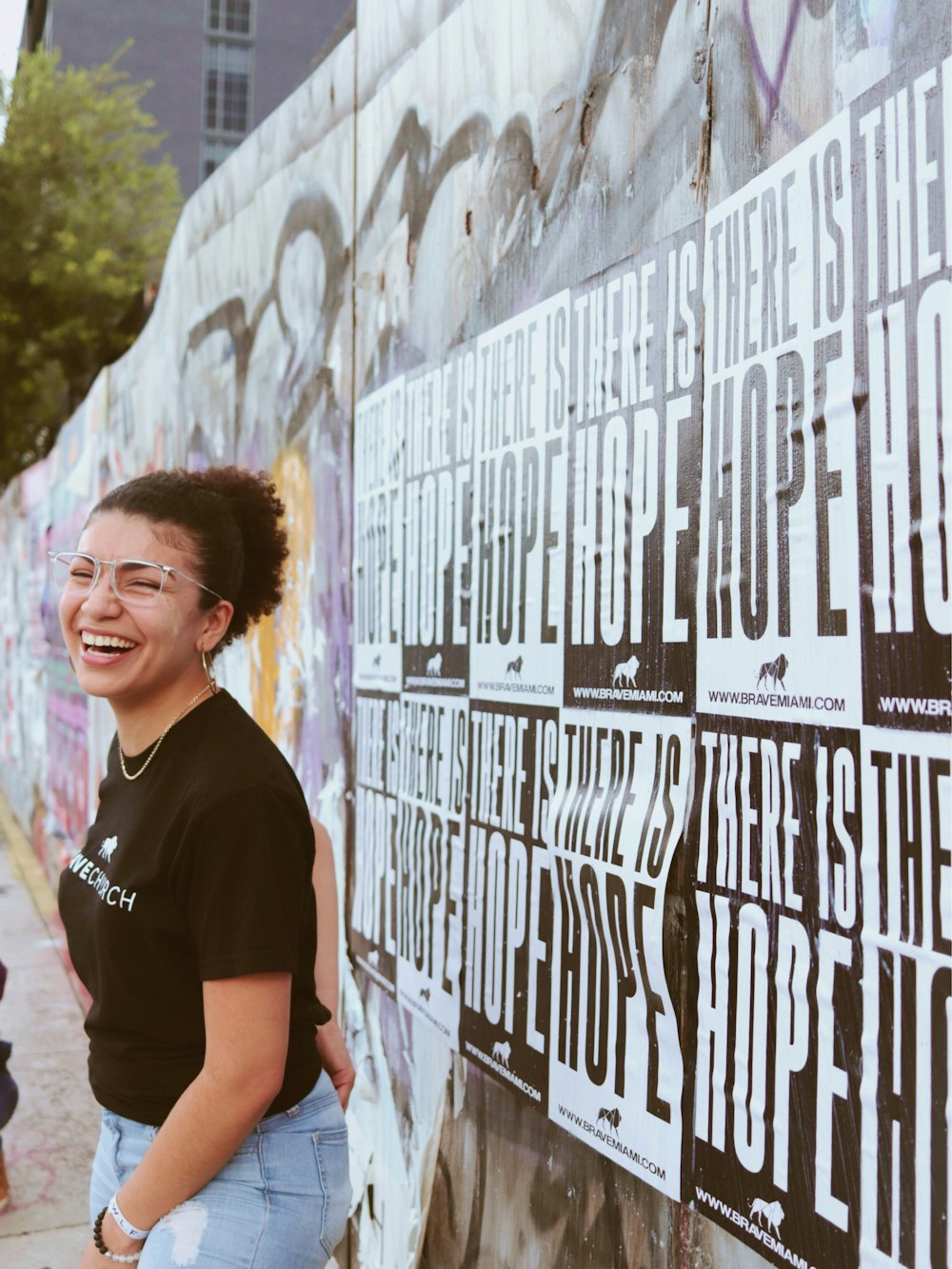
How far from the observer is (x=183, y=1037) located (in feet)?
6.17

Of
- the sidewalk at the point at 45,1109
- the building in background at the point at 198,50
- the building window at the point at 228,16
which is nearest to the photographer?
the sidewalk at the point at 45,1109

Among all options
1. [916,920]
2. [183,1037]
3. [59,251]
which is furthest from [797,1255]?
[59,251]

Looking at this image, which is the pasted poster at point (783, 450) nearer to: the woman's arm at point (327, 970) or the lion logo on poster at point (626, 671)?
the lion logo on poster at point (626, 671)

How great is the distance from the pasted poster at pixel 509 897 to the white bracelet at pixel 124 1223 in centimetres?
85

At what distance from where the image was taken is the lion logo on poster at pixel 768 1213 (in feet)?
5.78

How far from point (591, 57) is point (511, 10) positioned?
0.46m

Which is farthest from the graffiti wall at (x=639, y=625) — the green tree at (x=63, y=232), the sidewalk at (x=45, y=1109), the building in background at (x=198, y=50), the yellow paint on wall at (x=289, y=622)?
the building in background at (x=198, y=50)

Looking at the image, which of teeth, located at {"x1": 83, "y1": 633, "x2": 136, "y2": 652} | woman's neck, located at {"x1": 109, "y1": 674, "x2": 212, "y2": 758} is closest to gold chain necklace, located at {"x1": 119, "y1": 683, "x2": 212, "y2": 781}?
woman's neck, located at {"x1": 109, "y1": 674, "x2": 212, "y2": 758}

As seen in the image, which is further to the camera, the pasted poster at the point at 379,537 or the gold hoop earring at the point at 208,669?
the pasted poster at the point at 379,537

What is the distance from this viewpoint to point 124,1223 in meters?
1.84

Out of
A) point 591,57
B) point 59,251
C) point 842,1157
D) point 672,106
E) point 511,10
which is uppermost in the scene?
point 59,251

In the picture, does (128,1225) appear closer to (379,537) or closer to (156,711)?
(156,711)

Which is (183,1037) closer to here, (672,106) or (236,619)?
(236,619)

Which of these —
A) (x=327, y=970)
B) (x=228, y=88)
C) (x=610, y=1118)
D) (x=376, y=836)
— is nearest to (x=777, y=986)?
(x=610, y=1118)
